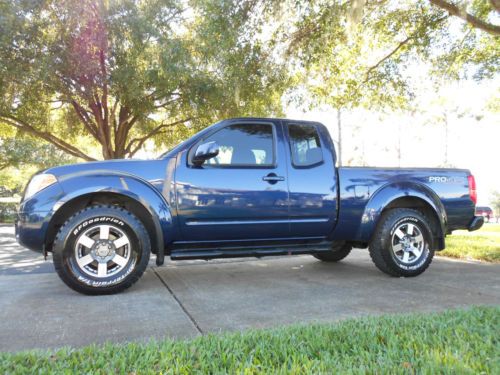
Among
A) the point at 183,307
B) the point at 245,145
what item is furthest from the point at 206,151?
the point at 183,307

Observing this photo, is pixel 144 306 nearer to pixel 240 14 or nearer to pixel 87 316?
pixel 87 316

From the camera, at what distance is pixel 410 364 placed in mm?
2244

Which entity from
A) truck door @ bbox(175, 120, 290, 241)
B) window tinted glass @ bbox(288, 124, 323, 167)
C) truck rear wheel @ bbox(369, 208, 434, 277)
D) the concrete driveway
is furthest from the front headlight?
truck rear wheel @ bbox(369, 208, 434, 277)

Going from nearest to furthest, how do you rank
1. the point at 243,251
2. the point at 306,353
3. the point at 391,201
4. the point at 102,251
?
the point at 306,353 → the point at 102,251 → the point at 243,251 → the point at 391,201

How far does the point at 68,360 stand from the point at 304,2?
8107 mm

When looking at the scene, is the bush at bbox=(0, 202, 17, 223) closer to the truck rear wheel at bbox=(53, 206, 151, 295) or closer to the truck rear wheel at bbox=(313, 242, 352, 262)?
→ the truck rear wheel at bbox=(313, 242, 352, 262)

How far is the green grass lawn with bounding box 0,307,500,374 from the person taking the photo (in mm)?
2223

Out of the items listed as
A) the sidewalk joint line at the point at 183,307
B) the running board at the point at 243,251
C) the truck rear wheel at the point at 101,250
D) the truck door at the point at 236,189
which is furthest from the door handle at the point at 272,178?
the sidewalk joint line at the point at 183,307

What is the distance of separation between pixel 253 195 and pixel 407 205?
7.00 feet

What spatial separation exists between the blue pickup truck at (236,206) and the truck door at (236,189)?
0.4 inches

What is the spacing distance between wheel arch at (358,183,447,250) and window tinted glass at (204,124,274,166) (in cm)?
135

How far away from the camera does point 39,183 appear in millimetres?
4215

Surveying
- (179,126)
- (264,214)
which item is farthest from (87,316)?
(179,126)

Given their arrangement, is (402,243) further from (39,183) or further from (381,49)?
(381,49)
